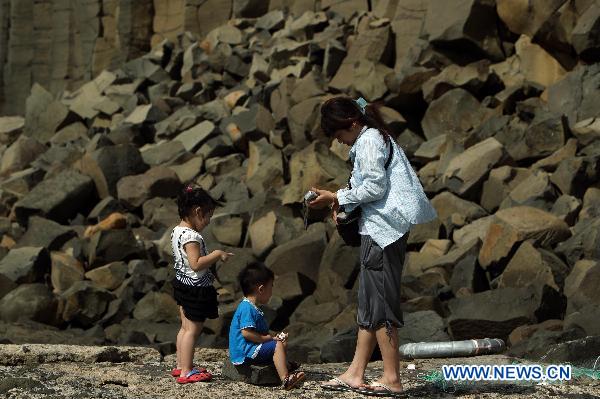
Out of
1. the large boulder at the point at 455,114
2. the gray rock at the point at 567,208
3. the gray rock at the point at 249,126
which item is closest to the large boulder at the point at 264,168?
the gray rock at the point at 249,126

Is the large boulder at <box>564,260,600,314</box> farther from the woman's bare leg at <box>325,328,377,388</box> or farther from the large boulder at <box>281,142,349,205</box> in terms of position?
the woman's bare leg at <box>325,328,377,388</box>

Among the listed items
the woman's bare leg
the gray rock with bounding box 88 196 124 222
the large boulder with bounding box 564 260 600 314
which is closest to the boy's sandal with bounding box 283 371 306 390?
the woman's bare leg

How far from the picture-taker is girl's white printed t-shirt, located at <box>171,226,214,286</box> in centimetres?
553

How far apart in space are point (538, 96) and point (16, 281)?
7969 millimetres

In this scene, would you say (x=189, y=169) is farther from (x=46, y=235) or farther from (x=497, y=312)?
(x=497, y=312)

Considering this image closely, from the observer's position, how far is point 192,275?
5531 mm

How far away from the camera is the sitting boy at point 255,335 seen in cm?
525

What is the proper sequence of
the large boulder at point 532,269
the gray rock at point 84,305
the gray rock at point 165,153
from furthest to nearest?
the gray rock at point 165,153
the gray rock at point 84,305
the large boulder at point 532,269

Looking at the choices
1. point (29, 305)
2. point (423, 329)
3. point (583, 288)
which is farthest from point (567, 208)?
point (29, 305)

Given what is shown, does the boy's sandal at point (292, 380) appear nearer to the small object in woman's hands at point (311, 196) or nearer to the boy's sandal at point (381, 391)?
the boy's sandal at point (381, 391)

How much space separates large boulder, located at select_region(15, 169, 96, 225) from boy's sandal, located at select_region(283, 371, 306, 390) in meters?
13.1

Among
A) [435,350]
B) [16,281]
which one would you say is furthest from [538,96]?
[435,350]

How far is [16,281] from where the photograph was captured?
47.6 feet

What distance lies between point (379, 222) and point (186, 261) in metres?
1.12
